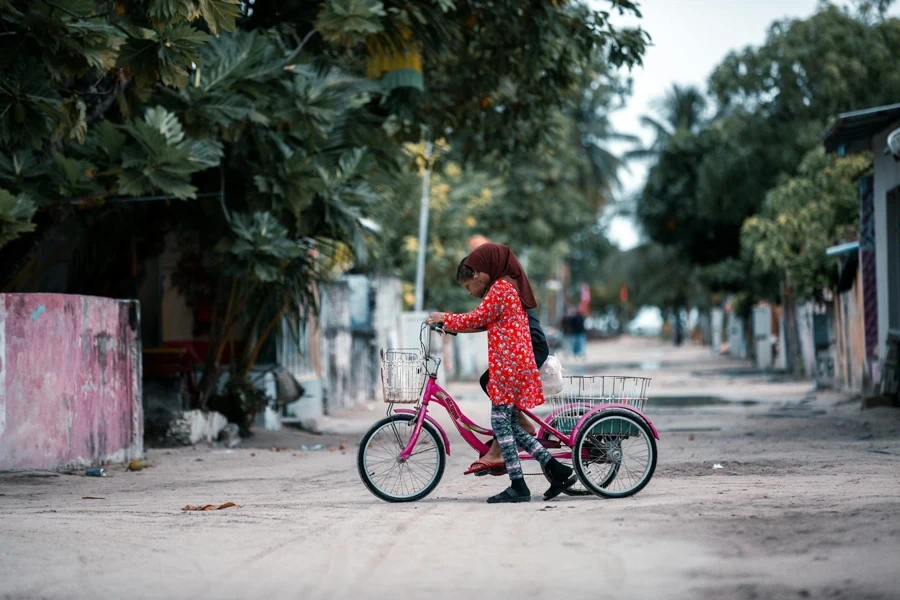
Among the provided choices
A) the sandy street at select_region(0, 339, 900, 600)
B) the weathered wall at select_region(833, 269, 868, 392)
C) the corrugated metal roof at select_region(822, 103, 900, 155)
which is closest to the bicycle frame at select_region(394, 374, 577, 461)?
the sandy street at select_region(0, 339, 900, 600)

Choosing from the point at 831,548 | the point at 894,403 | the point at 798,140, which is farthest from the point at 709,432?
the point at 798,140

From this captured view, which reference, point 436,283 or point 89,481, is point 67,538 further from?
point 436,283

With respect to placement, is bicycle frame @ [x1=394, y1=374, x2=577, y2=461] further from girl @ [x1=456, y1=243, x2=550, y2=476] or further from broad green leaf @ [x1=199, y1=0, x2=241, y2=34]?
broad green leaf @ [x1=199, y1=0, x2=241, y2=34]

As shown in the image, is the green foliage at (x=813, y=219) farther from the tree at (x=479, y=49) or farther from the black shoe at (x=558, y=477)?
the black shoe at (x=558, y=477)

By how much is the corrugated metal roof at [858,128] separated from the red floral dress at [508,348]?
7674 mm

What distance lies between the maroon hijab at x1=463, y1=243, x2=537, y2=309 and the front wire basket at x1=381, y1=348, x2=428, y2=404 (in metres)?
0.70

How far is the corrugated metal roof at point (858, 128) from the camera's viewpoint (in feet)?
47.6

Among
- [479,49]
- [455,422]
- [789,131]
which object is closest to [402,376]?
[455,422]

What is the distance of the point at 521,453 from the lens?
27.2 feet

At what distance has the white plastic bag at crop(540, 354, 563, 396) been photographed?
8.17 metres

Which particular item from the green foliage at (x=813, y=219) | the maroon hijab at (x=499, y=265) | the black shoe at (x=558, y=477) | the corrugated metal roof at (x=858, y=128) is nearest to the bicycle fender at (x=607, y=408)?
the black shoe at (x=558, y=477)

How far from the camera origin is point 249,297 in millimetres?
14320

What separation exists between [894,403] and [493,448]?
9476 millimetres

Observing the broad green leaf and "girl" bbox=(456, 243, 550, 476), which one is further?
the broad green leaf
